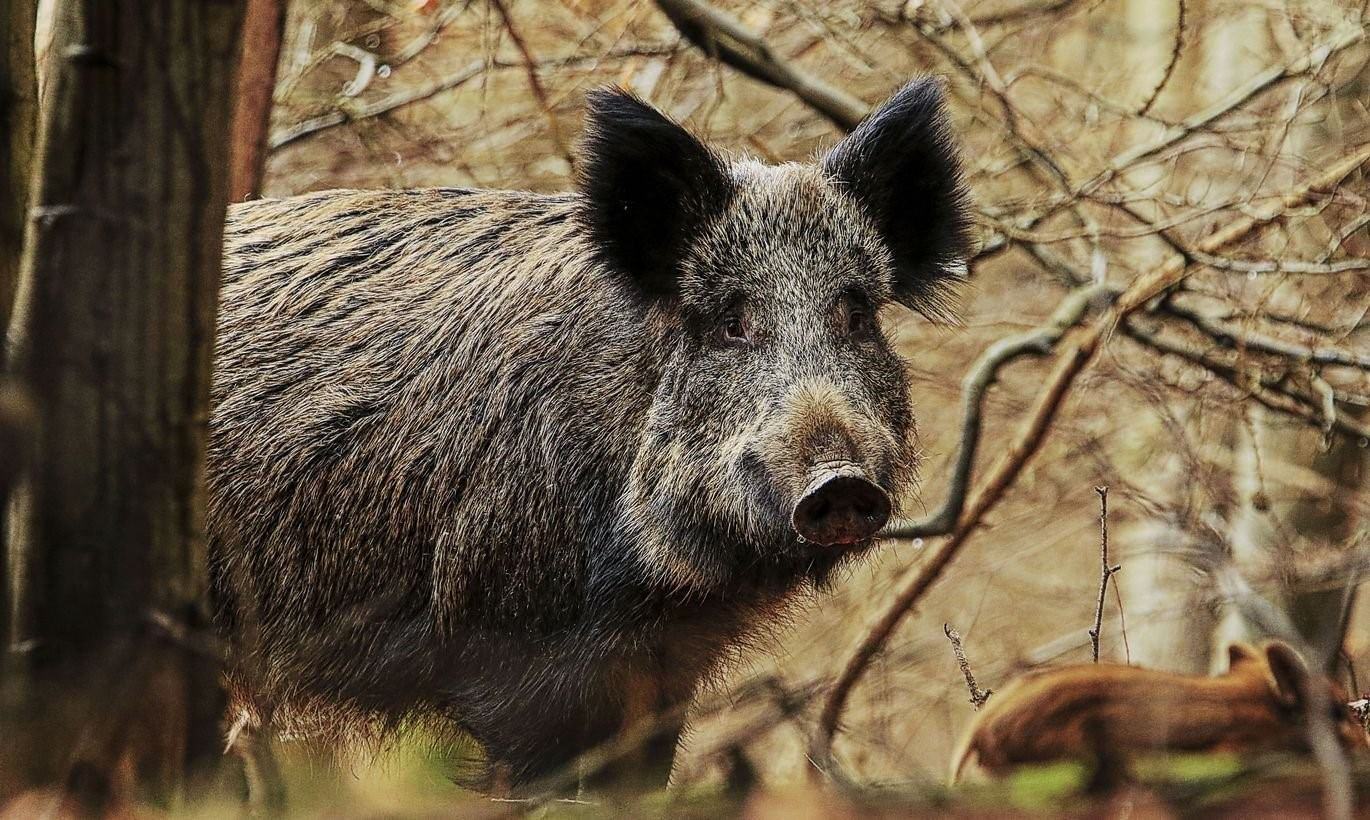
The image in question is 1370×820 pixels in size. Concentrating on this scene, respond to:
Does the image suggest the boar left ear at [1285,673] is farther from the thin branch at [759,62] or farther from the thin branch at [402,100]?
the thin branch at [402,100]

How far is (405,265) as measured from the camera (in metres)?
4.98

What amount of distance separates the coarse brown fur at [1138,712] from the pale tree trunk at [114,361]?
130 centimetres

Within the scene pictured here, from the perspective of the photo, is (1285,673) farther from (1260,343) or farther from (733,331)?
(1260,343)

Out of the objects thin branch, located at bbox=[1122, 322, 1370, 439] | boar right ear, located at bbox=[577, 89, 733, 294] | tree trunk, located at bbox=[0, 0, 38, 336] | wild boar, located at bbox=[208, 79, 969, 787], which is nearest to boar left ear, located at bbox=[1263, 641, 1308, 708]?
wild boar, located at bbox=[208, 79, 969, 787]

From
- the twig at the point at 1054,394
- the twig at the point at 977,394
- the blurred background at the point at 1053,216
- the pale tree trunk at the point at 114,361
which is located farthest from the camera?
the blurred background at the point at 1053,216

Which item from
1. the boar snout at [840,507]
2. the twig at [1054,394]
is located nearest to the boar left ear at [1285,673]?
the boar snout at [840,507]

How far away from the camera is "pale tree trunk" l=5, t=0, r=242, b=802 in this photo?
2.27 metres

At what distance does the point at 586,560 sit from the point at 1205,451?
378 cm

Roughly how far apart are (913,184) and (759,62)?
1681mm

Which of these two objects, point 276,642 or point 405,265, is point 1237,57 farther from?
point 276,642

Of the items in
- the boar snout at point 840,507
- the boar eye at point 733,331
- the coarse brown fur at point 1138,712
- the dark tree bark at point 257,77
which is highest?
the dark tree bark at point 257,77

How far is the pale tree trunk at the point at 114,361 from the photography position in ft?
7.45

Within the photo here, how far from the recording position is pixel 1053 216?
21.9 ft

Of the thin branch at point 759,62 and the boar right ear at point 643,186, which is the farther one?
the thin branch at point 759,62
